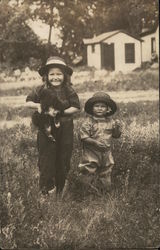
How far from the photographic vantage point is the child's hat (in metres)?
3.55

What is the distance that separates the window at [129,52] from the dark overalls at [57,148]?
0.65m

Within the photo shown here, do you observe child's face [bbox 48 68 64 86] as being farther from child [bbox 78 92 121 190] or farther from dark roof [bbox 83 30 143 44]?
dark roof [bbox 83 30 143 44]

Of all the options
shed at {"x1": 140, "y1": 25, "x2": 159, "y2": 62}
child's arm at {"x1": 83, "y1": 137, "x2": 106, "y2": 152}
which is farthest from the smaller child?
shed at {"x1": 140, "y1": 25, "x2": 159, "y2": 62}

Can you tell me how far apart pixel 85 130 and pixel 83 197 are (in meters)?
0.52

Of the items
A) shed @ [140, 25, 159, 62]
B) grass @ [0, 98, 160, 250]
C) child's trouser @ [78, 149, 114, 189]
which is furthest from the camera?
shed @ [140, 25, 159, 62]

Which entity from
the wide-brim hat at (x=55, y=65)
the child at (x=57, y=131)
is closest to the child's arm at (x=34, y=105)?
the child at (x=57, y=131)

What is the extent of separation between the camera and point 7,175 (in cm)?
360

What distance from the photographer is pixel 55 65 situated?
3.50 m

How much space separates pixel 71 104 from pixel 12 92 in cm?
54

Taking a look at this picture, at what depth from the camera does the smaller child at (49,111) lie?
3.50 metres

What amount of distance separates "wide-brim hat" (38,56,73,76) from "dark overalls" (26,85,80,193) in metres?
0.12

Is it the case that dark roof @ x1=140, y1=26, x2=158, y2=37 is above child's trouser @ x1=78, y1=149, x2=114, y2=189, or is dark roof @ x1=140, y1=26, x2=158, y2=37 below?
above

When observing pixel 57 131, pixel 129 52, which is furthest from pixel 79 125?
pixel 129 52

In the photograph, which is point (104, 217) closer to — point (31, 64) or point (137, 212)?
point (137, 212)
